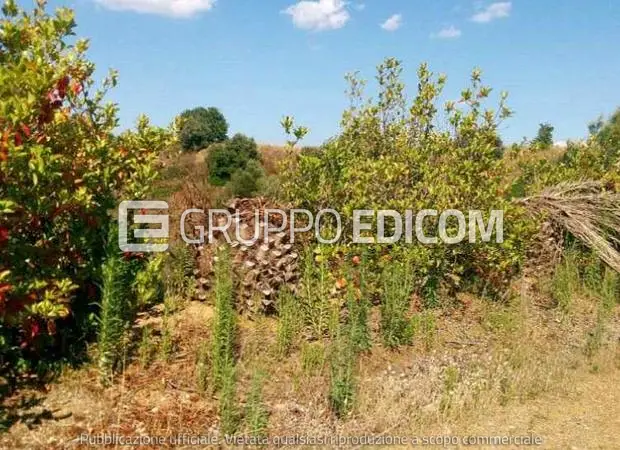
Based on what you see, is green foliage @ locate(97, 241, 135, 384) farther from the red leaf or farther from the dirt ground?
the red leaf

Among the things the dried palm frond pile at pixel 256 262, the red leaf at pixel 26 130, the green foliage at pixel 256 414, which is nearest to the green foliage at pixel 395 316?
the dried palm frond pile at pixel 256 262

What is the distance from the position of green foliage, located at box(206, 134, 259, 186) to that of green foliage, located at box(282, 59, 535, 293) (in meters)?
12.2

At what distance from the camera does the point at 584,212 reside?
7.09 m

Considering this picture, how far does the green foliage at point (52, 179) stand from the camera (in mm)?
3338

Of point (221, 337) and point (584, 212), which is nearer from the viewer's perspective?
point (221, 337)

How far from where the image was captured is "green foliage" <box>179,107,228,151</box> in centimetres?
3278

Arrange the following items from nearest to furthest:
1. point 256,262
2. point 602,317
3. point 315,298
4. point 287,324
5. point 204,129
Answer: point 287,324
point 315,298
point 256,262
point 602,317
point 204,129

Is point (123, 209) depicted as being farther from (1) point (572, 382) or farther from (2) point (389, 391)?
(1) point (572, 382)

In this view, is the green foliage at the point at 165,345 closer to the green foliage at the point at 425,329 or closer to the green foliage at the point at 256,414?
the green foliage at the point at 256,414

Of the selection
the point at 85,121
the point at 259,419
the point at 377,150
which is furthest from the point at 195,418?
the point at 377,150

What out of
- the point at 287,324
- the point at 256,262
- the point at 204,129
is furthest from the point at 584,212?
the point at 204,129

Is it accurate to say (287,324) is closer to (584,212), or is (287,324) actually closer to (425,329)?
(425,329)

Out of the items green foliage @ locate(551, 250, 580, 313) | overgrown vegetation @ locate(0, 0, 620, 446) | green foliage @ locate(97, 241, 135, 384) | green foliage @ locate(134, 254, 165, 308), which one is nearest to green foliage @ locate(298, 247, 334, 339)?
overgrown vegetation @ locate(0, 0, 620, 446)

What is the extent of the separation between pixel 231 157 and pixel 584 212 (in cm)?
1515
